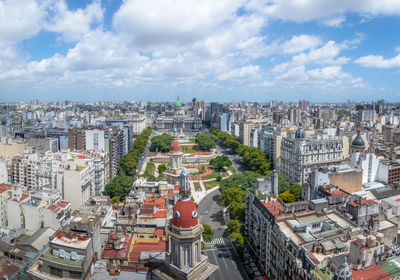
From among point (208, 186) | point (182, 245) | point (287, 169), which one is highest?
point (182, 245)

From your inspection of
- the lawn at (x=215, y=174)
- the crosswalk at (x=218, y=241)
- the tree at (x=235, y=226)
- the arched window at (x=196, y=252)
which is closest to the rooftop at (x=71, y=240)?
the arched window at (x=196, y=252)

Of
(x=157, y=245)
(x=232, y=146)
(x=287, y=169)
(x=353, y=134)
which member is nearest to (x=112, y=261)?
(x=157, y=245)

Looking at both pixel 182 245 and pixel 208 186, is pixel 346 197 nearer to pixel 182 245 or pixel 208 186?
pixel 182 245

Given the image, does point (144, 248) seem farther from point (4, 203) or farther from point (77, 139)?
point (77, 139)

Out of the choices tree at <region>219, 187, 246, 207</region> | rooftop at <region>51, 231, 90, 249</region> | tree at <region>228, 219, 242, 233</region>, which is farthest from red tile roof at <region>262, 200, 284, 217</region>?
rooftop at <region>51, 231, 90, 249</region>

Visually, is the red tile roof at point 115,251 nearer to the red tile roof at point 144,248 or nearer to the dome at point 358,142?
the red tile roof at point 144,248

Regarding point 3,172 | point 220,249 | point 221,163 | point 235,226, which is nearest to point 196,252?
point 235,226
